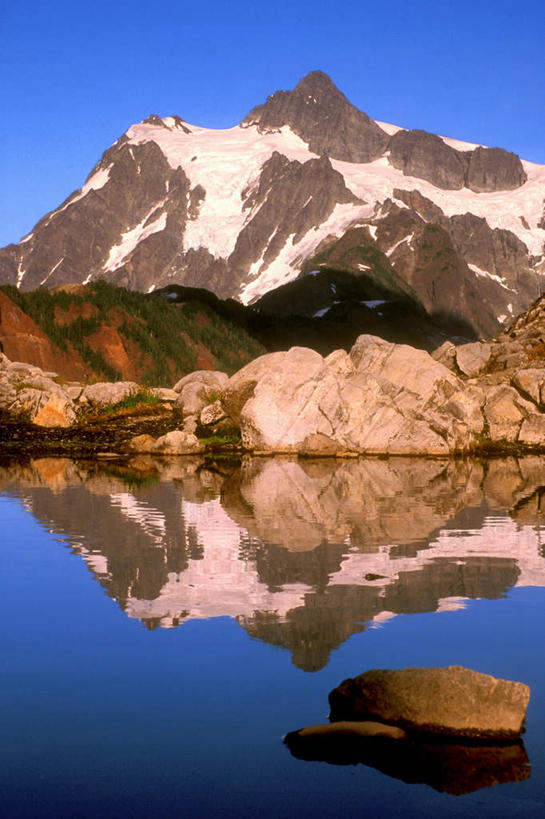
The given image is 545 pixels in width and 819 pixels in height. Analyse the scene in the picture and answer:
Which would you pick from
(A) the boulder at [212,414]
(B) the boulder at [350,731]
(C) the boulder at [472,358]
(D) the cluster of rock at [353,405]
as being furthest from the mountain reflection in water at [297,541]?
(C) the boulder at [472,358]

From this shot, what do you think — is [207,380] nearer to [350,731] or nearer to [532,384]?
[532,384]

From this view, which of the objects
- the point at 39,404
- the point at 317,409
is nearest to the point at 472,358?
the point at 317,409

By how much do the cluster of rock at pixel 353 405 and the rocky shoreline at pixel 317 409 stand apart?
0.15 ft

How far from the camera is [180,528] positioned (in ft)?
52.9

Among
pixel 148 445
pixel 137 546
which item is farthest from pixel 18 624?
pixel 148 445

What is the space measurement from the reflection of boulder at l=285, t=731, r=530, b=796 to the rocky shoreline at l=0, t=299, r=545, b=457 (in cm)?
2481

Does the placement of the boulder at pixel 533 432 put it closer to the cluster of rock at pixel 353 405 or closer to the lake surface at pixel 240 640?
the cluster of rock at pixel 353 405

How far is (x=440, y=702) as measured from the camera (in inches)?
273

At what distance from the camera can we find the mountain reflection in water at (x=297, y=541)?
10.5 m

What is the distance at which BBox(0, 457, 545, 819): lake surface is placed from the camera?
6.16 meters

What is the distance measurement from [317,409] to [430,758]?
2554cm

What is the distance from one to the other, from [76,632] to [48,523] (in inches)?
292

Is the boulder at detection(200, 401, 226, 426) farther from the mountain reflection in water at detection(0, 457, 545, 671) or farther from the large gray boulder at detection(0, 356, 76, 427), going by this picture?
the mountain reflection in water at detection(0, 457, 545, 671)

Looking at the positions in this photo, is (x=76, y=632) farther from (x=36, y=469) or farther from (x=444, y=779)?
(x=36, y=469)
